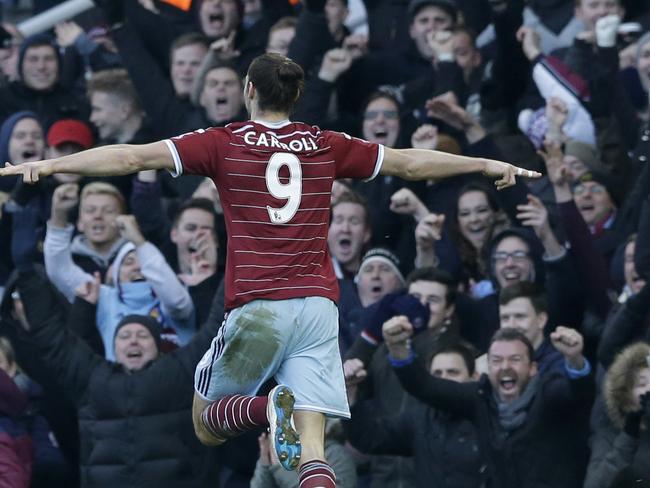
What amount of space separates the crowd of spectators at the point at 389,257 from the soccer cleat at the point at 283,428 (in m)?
2.11

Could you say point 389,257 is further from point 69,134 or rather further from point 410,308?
point 69,134

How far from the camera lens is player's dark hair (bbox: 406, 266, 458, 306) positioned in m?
12.2

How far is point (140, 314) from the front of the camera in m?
12.5

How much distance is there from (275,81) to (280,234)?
72 cm

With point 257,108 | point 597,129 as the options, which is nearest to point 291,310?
point 257,108

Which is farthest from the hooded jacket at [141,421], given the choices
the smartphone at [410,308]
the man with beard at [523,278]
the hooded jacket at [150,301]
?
the man with beard at [523,278]

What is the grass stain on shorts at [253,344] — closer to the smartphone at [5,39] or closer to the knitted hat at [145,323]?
the knitted hat at [145,323]

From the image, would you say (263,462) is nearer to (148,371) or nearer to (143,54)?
(148,371)

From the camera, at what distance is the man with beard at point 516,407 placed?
36.4ft

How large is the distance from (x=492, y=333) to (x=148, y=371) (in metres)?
2.19

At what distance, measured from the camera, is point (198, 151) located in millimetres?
9094

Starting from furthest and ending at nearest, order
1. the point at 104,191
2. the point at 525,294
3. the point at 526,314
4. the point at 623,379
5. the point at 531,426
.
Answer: the point at 104,191 < the point at 525,294 < the point at 526,314 < the point at 531,426 < the point at 623,379

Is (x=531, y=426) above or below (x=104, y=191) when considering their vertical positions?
below

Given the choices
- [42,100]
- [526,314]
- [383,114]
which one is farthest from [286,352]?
[42,100]
